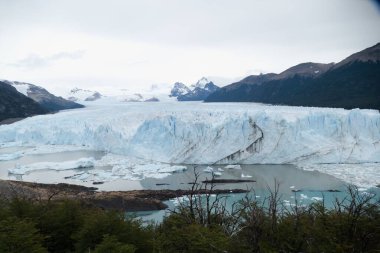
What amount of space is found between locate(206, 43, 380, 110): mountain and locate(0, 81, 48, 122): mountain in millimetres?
37200

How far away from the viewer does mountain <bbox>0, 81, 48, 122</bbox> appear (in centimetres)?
6173

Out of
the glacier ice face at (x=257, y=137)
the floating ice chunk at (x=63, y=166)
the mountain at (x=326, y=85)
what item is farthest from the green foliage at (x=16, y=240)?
the mountain at (x=326, y=85)

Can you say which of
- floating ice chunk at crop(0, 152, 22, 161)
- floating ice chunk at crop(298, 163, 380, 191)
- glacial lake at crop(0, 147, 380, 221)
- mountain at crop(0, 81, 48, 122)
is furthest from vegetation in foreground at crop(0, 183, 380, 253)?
mountain at crop(0, 81, 48, 122)

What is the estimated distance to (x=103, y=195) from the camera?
19.1m

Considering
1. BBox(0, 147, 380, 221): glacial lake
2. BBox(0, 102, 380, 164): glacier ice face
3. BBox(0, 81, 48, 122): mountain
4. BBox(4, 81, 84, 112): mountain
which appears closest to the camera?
BBox(0, 147, 380, 221): glacial lake

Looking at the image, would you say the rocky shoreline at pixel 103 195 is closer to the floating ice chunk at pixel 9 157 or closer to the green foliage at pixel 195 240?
the green foliage at pixel 195 240

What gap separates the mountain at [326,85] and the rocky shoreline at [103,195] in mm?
29606

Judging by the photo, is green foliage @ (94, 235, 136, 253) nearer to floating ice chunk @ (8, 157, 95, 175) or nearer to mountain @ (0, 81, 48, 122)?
floating ice chunk @ (8, 157, 95, 175)

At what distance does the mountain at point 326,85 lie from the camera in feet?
169

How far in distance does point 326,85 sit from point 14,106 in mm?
47665

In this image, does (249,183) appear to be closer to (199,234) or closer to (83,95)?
(199,234)

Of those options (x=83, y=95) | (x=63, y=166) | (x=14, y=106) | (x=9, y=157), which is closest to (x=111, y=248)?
(x=63, y=166)

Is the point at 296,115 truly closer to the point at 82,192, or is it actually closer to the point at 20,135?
the point at 82,192

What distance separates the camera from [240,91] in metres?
81.4
